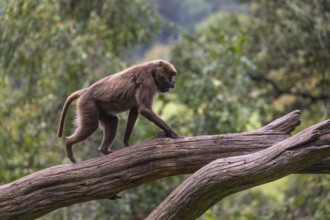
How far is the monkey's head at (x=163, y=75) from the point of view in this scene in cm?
716

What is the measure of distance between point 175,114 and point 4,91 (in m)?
3.29

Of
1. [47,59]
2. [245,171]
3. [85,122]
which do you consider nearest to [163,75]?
[85,122]

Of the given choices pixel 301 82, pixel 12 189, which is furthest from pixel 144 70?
pixel 301 82

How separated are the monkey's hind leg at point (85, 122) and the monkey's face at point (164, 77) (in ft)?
2.59

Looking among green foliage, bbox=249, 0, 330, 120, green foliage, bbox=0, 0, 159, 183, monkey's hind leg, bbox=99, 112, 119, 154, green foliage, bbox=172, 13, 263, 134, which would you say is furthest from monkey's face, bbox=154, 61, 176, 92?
green foliage, bbox=249, 0, 330, 120

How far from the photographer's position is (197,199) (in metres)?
5.69

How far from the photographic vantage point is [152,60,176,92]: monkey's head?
716 centimetres

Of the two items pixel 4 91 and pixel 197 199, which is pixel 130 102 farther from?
pixel 4 91

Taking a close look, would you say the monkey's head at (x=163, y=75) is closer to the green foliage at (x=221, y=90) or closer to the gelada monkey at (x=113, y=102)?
the gelada monkey at (x=113, y=102)

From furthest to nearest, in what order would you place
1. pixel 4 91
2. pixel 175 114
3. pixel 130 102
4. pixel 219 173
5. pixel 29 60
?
1. pixel 175 114
2. pixel 4 91
3. pixel 29 60
4. pixel 130 102
5. pixel 219 173

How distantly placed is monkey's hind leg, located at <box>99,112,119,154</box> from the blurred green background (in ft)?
12.2

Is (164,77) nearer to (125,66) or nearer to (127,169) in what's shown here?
(127,169)

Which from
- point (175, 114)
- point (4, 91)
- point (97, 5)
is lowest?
point (175, 114)

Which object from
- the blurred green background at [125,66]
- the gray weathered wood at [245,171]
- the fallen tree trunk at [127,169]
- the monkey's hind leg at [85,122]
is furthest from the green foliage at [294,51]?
the gray weathered wood at [245,171]
